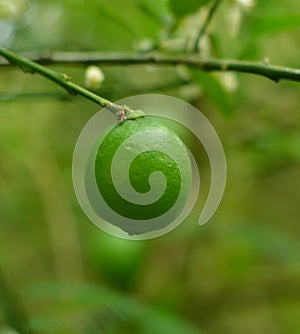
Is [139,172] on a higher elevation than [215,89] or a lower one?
lower

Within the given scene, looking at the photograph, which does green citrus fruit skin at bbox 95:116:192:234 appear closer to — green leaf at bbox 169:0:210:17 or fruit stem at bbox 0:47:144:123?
fruit stem at bbox 0:47:144:123

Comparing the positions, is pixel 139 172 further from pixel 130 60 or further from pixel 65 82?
pixel 130 60

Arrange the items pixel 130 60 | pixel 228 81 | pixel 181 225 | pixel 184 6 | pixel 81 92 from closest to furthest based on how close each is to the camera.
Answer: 1. pixel 81 92
2. pixel 184 6
3. pixel 130 60
4. pixel 228 81
5. pixel 181 225

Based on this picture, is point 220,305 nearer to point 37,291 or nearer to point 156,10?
point 37,291

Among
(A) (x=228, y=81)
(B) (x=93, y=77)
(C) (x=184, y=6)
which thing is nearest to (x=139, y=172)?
(C) (x=184, y=6)

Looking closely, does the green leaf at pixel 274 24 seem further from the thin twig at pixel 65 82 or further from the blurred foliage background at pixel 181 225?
the thin twig at pixel 65 82

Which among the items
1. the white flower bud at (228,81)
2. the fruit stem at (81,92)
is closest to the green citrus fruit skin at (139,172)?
the fruit stem at (81,92)
